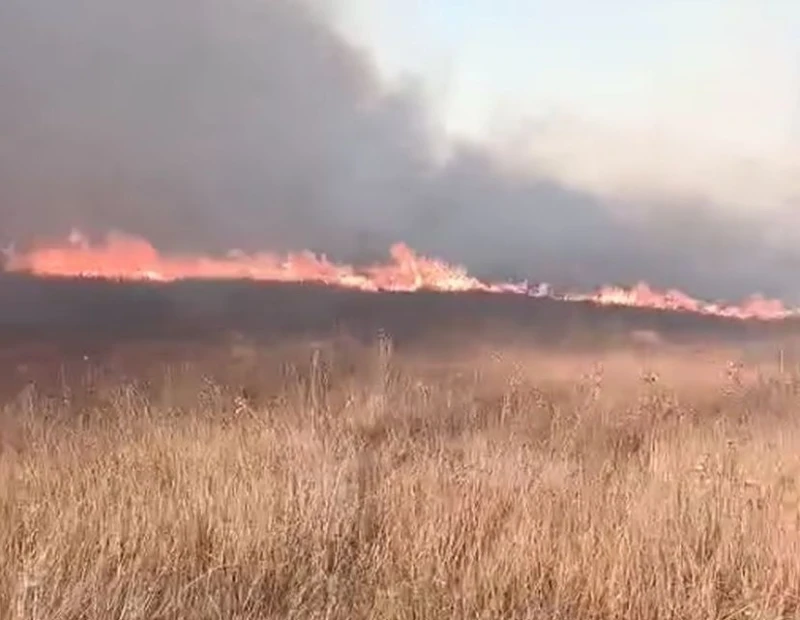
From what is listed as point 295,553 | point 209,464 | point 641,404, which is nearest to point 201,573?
point 295,553

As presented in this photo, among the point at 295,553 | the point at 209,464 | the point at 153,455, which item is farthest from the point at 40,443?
the point at 295,553

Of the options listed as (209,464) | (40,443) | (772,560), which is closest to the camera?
(772,560)

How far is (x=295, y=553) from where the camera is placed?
5.31 meters

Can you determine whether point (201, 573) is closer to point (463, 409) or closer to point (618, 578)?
point (618, 578)

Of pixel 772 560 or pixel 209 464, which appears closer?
pixel 772 560

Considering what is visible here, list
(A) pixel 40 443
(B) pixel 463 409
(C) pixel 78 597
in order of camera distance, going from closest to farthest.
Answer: (C) pixel 78 597 < (A) pixel 40 443 < (B) pixel 463 409

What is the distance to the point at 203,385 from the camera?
8.67 meters

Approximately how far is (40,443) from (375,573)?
3.09m

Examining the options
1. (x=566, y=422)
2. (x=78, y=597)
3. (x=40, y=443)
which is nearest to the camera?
(x=78, y=597)

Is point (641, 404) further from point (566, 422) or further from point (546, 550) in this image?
point (546, 550)

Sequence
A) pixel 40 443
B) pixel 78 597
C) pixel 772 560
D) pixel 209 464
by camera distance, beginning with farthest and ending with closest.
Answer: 1. pixel 40 443
2. pixel 209 464
3. pixel 772 560
4. pixel 78 597

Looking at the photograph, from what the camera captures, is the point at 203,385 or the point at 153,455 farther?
the point at 203,385

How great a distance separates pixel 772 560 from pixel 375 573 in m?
1.96

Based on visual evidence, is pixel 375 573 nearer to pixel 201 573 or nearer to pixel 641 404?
pixel 201 573
